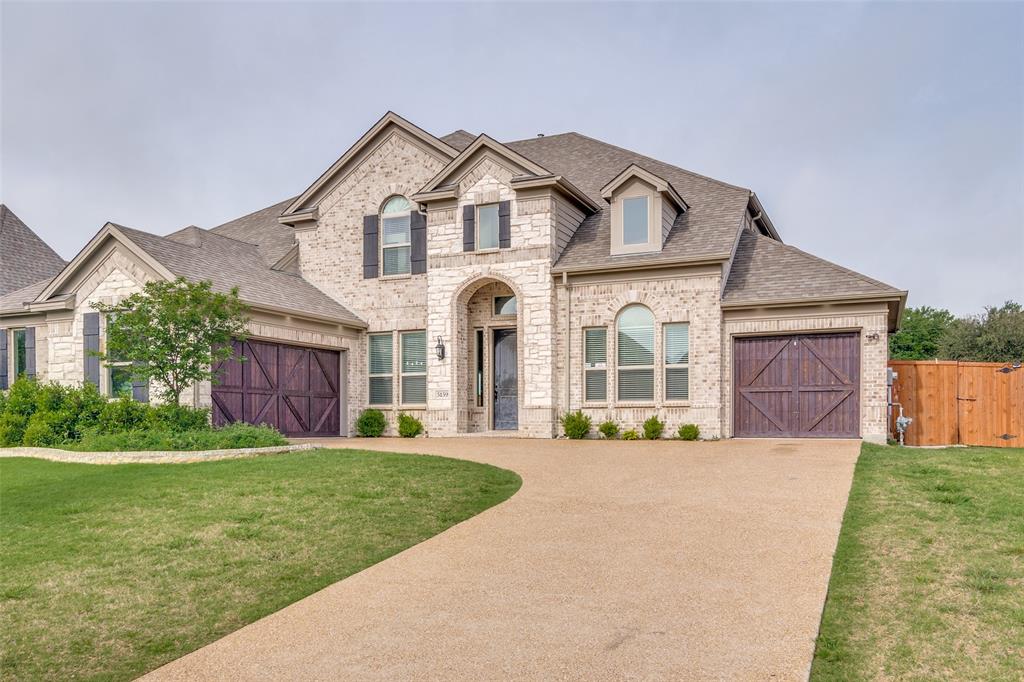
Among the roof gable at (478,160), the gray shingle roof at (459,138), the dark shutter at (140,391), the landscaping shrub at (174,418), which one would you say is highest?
the gray shingle roof at (459,138)

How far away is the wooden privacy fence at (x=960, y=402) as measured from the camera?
1756 cm

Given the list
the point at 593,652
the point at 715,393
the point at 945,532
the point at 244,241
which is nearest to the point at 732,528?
the point at 945,532

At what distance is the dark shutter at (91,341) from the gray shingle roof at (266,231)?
16.9ft

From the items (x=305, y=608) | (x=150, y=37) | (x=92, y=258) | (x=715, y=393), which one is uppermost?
(x=150, y=37)

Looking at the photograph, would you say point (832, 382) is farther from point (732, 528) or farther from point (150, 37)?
point (150, 37)

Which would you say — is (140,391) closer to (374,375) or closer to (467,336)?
(374,375)

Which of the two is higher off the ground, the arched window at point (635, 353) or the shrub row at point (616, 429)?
the arched window at point (635, 353)

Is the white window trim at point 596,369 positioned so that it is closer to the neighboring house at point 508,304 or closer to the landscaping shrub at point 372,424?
the neighboring house at point 508,304

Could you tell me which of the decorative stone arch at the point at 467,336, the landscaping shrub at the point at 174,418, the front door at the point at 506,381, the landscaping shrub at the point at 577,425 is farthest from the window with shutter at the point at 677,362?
the landscaping shrub at the point at 174,418

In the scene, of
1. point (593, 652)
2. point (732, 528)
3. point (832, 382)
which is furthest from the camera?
point (832, 382)

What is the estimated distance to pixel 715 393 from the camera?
17797 millimetres

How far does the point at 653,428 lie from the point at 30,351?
1556 cm

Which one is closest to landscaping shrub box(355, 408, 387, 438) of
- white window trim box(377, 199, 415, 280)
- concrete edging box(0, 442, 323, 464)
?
white window trim box(377, 199, 415, 280)

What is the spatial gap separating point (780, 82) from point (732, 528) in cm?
1399
